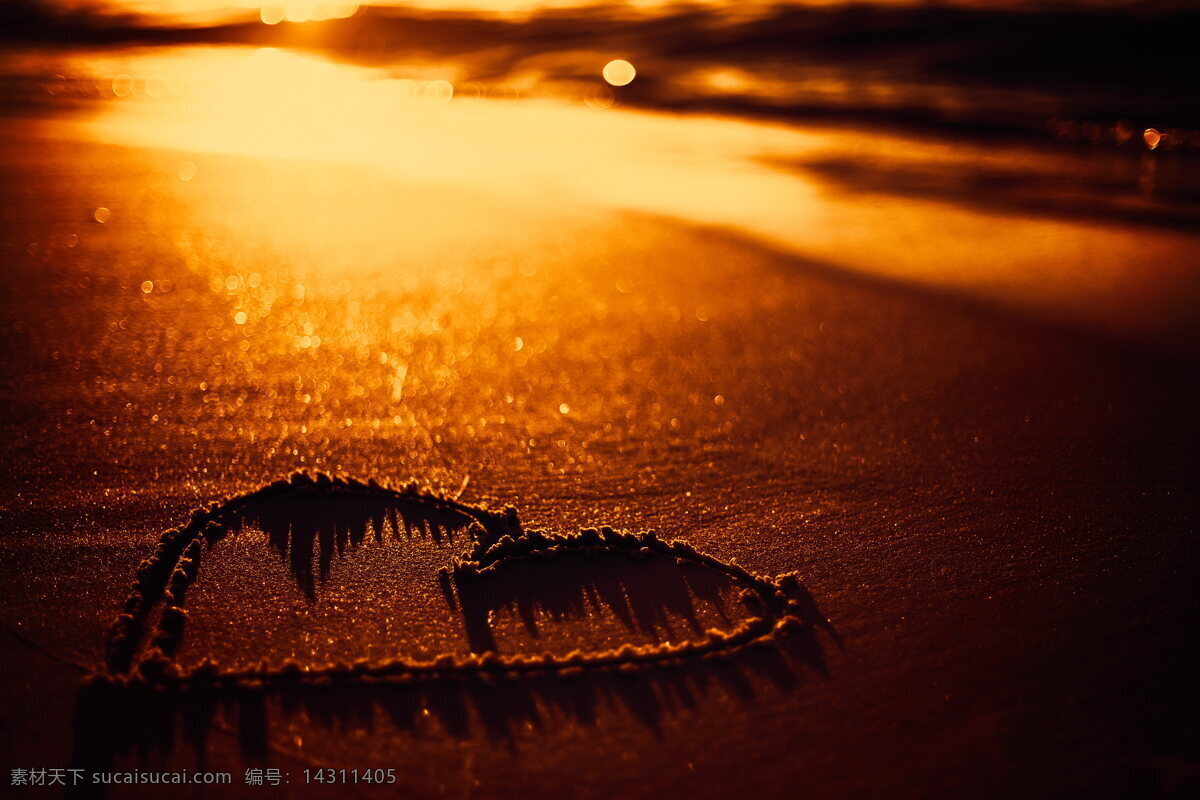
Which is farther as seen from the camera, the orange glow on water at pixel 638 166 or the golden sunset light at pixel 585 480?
the orange glow on water at pixel 638 166

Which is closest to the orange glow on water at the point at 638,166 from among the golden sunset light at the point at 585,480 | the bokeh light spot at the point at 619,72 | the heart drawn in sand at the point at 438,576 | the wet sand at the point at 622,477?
the golden sunset light at the point at 585,480

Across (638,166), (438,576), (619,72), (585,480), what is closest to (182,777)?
Result: (438,576)

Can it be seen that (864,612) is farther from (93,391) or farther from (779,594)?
(93,391)

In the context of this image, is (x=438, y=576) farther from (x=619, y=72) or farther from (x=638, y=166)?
(x=619, y=72)

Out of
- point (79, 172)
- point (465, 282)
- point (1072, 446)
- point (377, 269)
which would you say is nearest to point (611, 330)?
point (465, 282)

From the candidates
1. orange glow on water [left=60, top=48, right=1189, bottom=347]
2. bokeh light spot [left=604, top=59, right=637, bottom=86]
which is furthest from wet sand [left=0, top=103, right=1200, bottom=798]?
bokeh light spot [left=604, top=59, right=637, bottom=86]

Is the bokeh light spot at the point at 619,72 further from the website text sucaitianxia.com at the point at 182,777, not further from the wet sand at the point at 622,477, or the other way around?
the website text sucaitianxia.com at the point at 182,777

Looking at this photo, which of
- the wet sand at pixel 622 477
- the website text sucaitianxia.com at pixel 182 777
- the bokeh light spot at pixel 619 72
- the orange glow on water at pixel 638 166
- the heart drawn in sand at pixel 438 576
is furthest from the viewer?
the bokeh light spot at pixel 619 72
